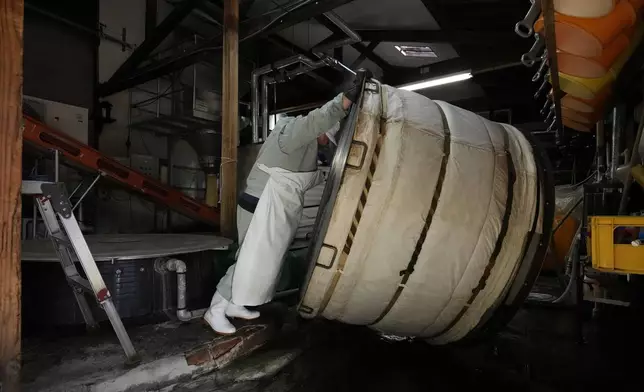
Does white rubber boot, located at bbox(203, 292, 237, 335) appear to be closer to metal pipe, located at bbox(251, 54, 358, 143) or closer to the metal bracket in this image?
the metal bracket

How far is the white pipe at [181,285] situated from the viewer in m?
2.29

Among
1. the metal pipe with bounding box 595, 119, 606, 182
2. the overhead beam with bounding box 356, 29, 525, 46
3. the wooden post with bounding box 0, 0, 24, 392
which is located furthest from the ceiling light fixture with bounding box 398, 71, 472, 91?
the wooden post with bounding box 0, 0, 24, 392

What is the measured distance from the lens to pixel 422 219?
5.82 ft

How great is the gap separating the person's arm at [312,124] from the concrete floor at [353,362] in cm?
119

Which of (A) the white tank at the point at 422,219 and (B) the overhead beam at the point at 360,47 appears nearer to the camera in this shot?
(A) the white tank at the point at 422,219

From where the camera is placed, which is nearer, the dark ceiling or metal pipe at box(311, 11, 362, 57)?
the dark ceiling

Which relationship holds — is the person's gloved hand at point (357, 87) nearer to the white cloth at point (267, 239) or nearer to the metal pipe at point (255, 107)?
the white cloth at point (267, 239)

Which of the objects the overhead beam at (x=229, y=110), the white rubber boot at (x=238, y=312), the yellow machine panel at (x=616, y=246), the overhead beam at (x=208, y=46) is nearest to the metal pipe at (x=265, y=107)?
the overhead beam at (x=208, y=46)

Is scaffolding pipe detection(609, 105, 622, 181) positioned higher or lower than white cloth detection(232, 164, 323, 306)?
higher

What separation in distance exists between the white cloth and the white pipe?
365mm

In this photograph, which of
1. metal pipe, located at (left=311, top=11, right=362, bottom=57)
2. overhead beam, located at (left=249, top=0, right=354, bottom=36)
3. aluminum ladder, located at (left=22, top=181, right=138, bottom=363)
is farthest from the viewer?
metal pipe, located at (left=311, top=11, right=362, bottom=57)

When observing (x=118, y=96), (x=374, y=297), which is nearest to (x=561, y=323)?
(x=374, y=297)

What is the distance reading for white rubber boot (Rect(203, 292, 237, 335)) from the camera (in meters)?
2.22

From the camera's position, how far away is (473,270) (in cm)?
187
